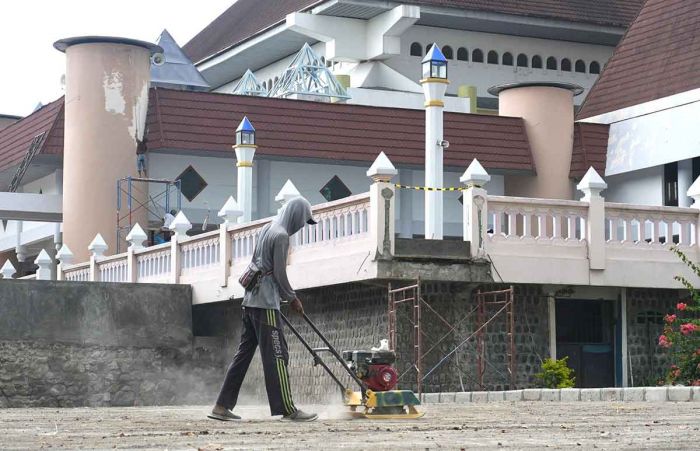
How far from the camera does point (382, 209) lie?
2061cm

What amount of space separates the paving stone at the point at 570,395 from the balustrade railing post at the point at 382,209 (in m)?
5.35

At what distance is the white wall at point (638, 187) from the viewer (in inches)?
1352

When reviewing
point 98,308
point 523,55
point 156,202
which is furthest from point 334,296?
point 523,55

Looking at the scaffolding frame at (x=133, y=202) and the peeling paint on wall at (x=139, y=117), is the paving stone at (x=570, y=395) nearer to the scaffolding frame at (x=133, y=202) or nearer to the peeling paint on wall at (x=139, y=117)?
the scaffolding frame at (x=133, y=202)

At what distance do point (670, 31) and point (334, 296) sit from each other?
1586cm

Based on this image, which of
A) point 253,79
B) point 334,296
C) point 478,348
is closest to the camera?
point 478,348

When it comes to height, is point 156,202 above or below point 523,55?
below

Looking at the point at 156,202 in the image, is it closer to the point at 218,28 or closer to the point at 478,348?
the point at 478,348

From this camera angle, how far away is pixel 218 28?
55062mm

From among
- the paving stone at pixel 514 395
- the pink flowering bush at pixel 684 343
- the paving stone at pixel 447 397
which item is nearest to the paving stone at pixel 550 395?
the paving stone at pixel 514 395

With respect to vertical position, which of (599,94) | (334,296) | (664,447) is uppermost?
(599,94)

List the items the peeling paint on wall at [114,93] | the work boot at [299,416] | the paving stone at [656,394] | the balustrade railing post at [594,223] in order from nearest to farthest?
the work boot at [299,416], the paving stone at [656,394], the balustrade railing post at [594,223], the peeling paint on wall at [114,93]

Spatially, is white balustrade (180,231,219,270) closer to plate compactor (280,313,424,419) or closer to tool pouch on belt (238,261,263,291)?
plate compactor (280,313,424,419)

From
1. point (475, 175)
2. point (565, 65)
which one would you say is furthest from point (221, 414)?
point (565, 65)
